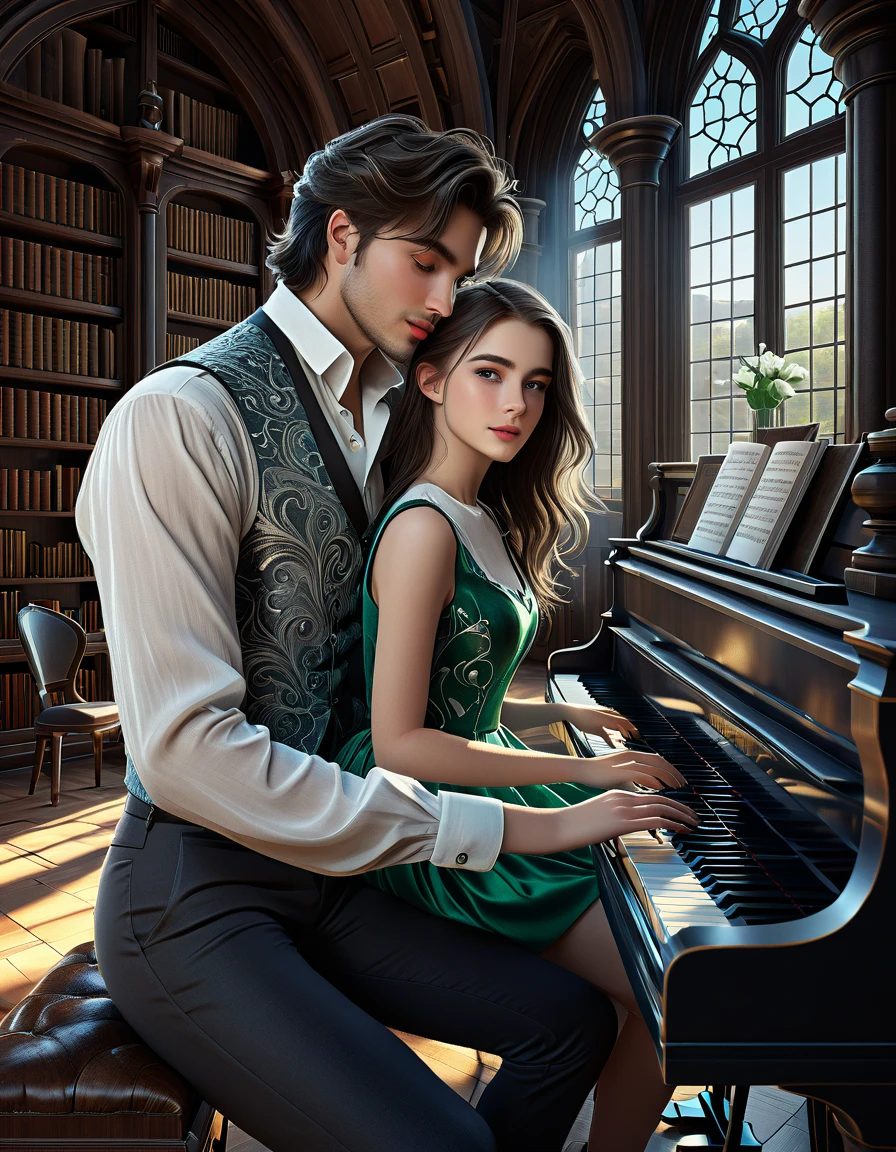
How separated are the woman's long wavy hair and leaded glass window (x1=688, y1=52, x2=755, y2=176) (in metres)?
5.72

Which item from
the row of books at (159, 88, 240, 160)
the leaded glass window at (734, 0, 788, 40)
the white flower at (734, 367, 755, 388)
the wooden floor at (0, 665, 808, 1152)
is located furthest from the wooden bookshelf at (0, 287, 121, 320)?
the leaded glass window at (734, 0, 788, 40)

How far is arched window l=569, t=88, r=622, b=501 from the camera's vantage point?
24.5ft

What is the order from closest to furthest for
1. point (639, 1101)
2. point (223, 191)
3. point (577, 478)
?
point (639, 1101), point (577, 478), point (223, 191)

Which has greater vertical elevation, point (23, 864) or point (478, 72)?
point (478, 72)

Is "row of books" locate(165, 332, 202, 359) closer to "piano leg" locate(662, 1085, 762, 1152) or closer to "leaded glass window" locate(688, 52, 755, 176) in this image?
"leaded glass window" locate(688, 52, 755, 176)

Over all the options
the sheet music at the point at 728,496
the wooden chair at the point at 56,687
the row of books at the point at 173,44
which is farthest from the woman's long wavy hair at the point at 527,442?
the row of books at the point at 173,44

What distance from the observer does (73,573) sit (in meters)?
5.25

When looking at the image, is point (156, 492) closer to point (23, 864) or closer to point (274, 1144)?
point (274, 1144)

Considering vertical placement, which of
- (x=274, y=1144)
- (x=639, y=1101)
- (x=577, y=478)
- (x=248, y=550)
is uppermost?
(x=577, y=478)

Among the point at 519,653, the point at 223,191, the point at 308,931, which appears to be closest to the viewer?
the point at 308,931

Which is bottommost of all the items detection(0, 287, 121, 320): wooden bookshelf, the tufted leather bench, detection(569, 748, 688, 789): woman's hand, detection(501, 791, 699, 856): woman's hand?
the tufted leather bench

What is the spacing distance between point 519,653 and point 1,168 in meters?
4.69

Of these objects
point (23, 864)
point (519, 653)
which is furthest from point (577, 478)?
point (23, 864)

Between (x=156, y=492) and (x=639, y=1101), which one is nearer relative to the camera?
(x=156, y=492)
